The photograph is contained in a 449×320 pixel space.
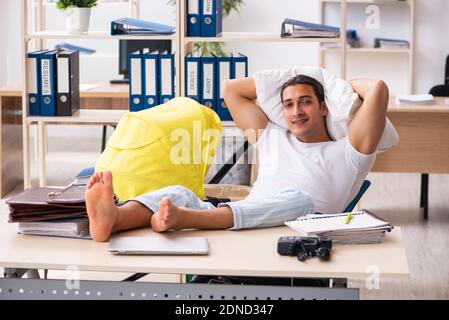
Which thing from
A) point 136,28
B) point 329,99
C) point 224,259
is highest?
point 136,28

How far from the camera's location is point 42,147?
5.20 meters

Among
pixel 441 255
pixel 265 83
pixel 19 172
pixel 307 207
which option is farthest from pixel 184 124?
pixel 19 172

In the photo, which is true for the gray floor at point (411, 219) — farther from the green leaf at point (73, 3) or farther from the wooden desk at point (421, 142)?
the green leaf at point (73, 3)

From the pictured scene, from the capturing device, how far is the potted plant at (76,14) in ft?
14.9

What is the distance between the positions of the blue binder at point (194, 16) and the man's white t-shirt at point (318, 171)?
1168 millimetres

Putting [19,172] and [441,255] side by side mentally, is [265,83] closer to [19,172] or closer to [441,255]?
[441,255]

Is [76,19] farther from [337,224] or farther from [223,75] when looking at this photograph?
[337,224]

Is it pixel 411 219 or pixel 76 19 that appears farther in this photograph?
pixel 411 219

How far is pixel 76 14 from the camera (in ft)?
14.9

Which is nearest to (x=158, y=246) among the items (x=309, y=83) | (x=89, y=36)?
(x=309, y=83)

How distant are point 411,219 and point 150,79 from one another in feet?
6.12

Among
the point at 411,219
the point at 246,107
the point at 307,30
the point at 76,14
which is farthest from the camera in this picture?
the point at 411,219

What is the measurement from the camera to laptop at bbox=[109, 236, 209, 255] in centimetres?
228
